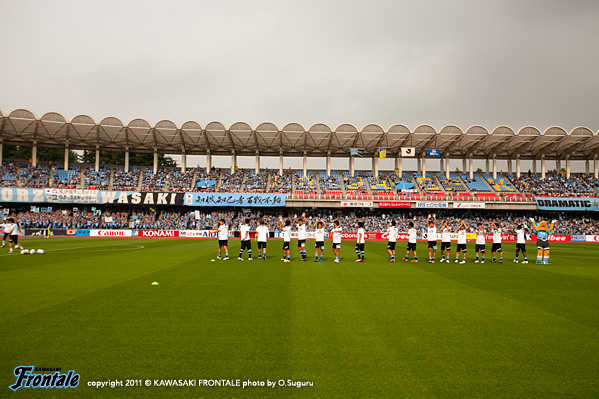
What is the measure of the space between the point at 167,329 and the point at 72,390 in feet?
6.77

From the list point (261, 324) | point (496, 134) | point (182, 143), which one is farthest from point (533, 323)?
point (182, 143)

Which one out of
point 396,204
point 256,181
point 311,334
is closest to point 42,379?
point 311,334

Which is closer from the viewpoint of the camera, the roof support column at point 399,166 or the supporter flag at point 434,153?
the supporter flag at point 434,153

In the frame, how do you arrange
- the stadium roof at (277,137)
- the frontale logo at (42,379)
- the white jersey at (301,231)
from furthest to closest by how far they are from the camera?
the stadium roof at (277,137), the white jersey at (301,231), the frontale logo at (42,379)

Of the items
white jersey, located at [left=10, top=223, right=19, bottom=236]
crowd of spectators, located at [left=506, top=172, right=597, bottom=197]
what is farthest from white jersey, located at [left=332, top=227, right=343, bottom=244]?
crowd of spectators, located at [left=506, top=172, right=597, bottom=197]

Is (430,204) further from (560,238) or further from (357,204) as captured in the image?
(560,238)

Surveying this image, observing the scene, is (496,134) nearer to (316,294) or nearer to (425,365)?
(316,294)

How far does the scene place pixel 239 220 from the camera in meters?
44.2

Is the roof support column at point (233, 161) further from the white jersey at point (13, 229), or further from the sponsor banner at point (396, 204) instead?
the white jersey at point (13, 229)

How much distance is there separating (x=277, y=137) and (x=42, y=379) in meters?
42.5

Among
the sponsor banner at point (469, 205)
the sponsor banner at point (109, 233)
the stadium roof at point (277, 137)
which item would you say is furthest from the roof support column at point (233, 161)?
the sponsor banner at point (469, 205)

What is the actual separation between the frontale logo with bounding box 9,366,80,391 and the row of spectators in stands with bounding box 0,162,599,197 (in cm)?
4315

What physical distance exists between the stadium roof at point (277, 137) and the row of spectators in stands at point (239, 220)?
30.9 feet

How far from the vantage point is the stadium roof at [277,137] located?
42.8 m
